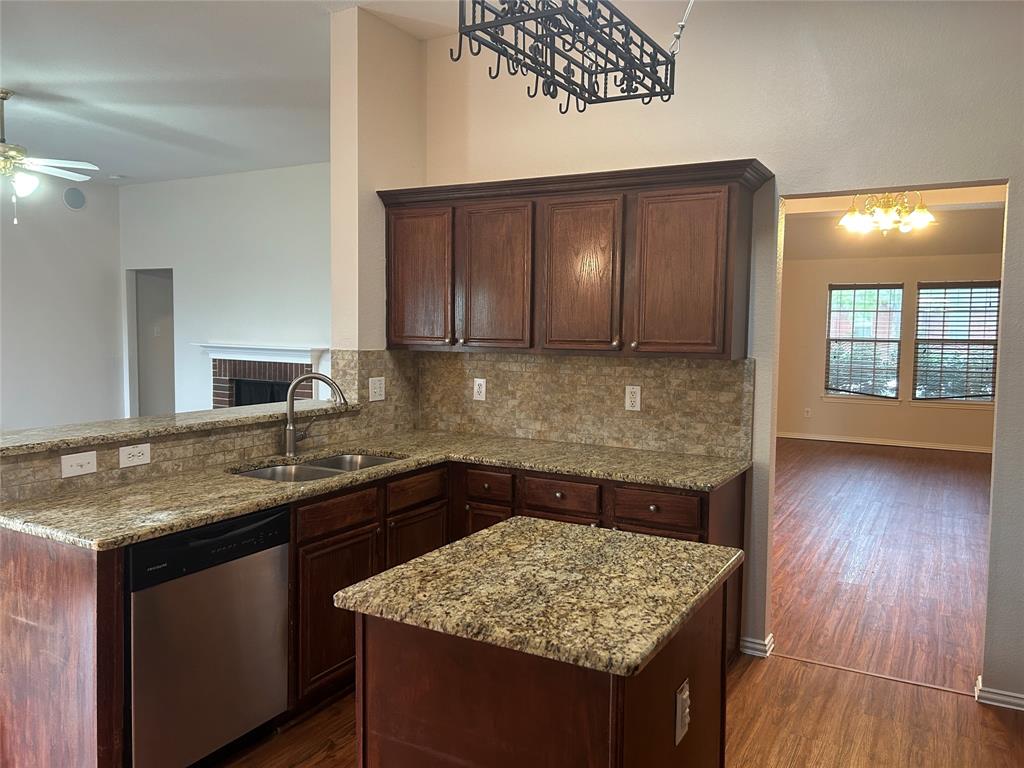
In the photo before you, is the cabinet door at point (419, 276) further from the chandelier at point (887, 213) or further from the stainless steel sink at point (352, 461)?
the chandelier at point (887, 213)

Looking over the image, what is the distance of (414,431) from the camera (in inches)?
164

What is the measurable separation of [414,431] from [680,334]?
1.63 metres

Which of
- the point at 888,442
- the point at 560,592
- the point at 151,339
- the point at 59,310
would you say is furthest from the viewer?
the point at 888,442

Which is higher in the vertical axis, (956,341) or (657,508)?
(956,341)

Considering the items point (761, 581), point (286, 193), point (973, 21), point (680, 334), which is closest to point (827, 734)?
point (761, 581)

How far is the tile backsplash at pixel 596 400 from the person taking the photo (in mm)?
3490

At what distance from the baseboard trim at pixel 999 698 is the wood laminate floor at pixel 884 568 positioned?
0.13 metres

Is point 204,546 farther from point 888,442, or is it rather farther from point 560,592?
point 888,442

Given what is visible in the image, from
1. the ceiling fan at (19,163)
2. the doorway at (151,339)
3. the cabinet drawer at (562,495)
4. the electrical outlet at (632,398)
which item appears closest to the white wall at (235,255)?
the doorway at (151,339)

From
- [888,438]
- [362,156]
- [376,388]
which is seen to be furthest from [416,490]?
[888,438]

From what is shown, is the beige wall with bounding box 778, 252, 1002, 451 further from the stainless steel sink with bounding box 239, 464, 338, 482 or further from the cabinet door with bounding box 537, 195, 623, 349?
the stainless steel sink with bounding box 239, 464, 338, 482

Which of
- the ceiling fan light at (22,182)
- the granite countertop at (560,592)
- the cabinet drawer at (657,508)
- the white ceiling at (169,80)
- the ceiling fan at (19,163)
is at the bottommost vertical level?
the cabinet drawer at (657,508)

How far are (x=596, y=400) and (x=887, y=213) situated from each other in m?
4.08

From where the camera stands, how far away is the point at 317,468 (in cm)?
333
